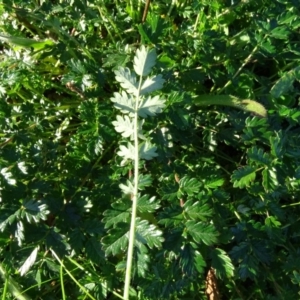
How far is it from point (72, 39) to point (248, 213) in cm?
68

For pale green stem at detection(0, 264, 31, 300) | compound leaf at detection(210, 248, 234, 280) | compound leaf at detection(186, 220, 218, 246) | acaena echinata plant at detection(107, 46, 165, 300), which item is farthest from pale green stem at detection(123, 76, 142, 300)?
pale green stem at detection(0, 264, 31, 300)

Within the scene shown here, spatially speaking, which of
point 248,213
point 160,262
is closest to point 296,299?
point 248,213

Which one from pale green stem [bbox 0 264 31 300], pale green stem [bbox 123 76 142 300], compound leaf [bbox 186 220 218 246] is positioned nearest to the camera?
pale green stem [bbox 123 76 142 300]

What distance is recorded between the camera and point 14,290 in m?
1.65

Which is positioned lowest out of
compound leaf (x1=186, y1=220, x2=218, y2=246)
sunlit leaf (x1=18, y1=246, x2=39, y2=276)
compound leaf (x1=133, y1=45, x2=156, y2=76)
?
sunlit leaf (x1=18, y1=246, x2=39, y2=276)

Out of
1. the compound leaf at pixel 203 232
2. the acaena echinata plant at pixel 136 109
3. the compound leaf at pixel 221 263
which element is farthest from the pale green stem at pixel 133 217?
the compound leaf at pixel 221 263

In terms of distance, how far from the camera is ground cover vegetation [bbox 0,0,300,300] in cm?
145

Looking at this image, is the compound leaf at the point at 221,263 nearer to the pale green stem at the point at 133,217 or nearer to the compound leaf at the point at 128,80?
the pale green stem at the point at 133,217

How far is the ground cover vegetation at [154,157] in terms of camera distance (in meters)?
1.45

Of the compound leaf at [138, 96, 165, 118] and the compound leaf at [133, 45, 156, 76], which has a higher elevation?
the compound leaf at [133, 45, 156, 76]

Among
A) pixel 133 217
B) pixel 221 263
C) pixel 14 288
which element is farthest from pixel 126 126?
pixel 14 288

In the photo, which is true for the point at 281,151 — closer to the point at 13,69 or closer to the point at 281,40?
the point at 281,40

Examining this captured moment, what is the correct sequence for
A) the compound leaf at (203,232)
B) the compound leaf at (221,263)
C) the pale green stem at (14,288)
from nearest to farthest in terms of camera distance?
the compound leaf at (203,232)
the compound leaf at (221,263)
the pale green stem at (14,288)

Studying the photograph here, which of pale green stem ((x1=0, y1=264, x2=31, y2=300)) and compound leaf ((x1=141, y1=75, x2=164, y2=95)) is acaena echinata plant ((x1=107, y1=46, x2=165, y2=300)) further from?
pale green stem ((x1=0, y1=264, x2=31, y2=300))
